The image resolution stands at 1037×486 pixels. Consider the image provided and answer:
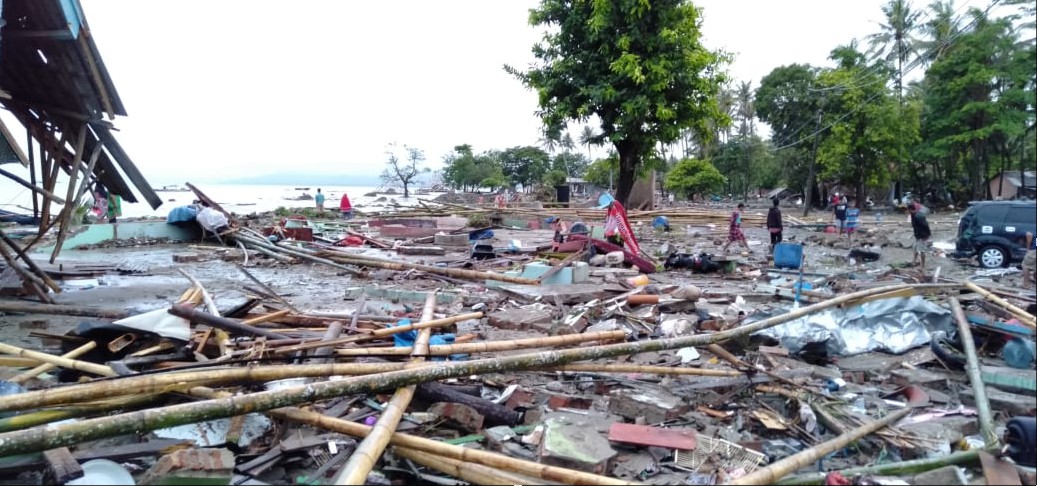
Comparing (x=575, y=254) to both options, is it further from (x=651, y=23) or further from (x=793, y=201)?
(x=793, y=201)

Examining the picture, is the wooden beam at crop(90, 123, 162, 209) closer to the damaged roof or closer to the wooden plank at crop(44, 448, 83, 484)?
the damaged roof

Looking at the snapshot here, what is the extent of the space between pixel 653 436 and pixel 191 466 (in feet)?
8.68

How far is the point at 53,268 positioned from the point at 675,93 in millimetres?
15767

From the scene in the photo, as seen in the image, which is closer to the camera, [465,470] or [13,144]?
[465,470]

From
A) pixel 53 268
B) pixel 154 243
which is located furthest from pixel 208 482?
pixel 154 243

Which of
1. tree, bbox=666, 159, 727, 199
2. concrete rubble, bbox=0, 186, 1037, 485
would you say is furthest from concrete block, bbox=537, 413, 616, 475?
tree, bbox=666, 159, 727, 199

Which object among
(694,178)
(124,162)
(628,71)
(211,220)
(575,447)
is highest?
(628,71)

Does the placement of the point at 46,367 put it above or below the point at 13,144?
below

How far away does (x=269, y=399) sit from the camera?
2914 mm

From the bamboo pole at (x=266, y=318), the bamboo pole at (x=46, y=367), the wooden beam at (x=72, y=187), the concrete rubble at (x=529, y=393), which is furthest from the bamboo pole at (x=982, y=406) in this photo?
the wooden beam at (x=72, y=187)

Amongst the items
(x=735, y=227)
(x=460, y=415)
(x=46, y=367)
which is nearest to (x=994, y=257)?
(x=735, y=227)

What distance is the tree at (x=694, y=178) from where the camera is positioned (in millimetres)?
40094

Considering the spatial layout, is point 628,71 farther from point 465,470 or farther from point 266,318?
point 465,470

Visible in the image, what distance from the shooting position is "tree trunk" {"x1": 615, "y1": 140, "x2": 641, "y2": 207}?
18219 mm
